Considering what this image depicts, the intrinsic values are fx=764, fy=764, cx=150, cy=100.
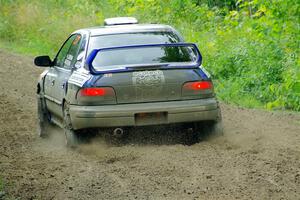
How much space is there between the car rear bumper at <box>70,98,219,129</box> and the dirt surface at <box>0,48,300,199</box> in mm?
322

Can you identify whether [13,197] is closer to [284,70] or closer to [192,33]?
[284,70]

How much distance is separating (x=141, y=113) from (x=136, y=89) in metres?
0.29

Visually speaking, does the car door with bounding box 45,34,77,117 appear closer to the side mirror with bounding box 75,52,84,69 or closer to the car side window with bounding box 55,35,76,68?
the car side window with bounding box 55,35,76,68

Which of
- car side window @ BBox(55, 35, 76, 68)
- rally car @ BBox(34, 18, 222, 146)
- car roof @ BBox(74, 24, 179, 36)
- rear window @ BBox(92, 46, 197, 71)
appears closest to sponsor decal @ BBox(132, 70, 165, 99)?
rally car @ BBox(34, 18, 222, 146)

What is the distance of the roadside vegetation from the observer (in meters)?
13.9

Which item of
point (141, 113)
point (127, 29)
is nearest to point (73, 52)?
point (127, 29)

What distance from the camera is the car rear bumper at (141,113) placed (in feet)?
29.3

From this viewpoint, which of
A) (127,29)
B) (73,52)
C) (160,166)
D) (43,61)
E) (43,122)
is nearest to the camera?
(160,166)

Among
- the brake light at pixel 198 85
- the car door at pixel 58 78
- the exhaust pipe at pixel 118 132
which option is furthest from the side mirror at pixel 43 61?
the brake light at pixel 198 85

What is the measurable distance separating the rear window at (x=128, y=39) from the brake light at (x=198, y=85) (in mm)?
926

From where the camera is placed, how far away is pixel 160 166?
785 centimetres

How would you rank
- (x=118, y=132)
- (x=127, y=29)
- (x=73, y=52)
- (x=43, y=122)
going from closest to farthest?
(x=118, y=132), (x=127, y=29), (x=73, y=52), (x=43, y=122)

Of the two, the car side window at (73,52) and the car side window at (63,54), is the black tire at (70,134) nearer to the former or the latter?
the car side window at (73,52)

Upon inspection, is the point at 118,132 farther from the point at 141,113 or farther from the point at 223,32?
the point at 223,32
